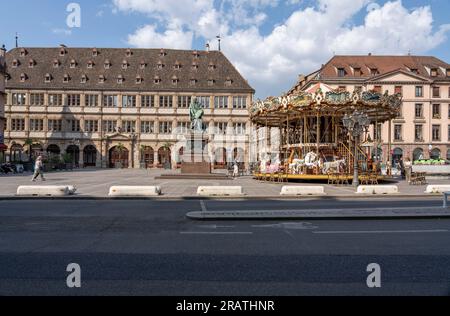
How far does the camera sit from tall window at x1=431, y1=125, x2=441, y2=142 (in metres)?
72.3

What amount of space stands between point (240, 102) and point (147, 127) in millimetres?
17517

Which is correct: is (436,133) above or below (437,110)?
below

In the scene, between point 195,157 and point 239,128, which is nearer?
point 195,157

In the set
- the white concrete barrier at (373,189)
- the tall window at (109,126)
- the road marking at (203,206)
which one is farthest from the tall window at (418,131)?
the road marking at (203,206)

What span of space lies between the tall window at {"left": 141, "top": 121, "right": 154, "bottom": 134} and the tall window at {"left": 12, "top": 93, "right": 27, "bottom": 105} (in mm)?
21236

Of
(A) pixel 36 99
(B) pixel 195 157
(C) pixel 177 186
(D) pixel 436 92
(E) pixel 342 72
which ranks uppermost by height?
(E) pixel 342 72

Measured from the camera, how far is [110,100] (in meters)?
71.6

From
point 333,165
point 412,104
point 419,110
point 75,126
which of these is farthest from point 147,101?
point 419,110

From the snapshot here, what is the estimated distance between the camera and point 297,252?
8.05m

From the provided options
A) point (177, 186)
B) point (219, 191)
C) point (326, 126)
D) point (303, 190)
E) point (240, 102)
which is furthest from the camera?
point (240, 102)

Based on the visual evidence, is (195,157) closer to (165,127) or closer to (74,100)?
(165,127)
